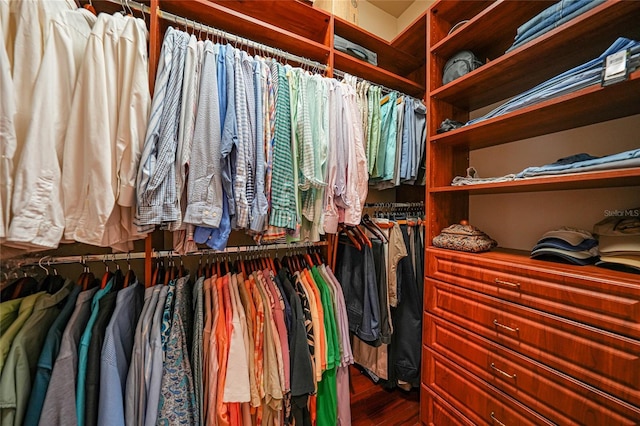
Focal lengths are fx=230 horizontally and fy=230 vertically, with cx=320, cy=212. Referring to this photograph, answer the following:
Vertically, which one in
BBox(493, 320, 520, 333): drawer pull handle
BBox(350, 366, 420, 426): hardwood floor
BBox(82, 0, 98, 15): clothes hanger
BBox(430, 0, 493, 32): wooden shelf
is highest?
BBox(430, 0, 493, 32): wooden shelf

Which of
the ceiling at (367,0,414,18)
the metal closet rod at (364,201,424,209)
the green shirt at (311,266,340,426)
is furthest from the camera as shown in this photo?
the ceiling at (367,0,414,18)

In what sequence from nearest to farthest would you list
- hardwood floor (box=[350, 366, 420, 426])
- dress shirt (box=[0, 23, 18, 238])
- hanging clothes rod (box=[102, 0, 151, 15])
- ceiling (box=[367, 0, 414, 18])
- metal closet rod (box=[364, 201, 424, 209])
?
dress shirt (box=[0, 23, 18, 238])
hanging clothes rod (box=[102, 0, 151, 15])
hardwood floor (box=[350, 366, 420, 426])
metal closet rod (box=[364, 201, 424, 209])
ceiling (box=[367, 0, 414, 18])

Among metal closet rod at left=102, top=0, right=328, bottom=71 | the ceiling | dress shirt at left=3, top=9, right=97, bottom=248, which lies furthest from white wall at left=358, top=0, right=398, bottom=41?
dress shirt at left=3, top=9, right=97, bottom=248

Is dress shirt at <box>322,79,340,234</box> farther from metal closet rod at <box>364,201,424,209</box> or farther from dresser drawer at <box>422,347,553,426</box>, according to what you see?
dresser drawer at <box>422,347,553,426</box>

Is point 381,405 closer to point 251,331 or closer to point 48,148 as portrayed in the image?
point 251,331

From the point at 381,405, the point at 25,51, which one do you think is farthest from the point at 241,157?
the point at 381,405

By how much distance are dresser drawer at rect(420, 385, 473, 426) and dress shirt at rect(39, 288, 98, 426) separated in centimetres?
142

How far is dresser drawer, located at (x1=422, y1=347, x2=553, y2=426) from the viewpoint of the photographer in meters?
0.87

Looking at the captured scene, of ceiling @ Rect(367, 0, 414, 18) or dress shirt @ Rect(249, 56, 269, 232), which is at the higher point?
ceiling @ Rect(367, 0, 414, 18)

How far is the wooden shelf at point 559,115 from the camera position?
77 centimetres

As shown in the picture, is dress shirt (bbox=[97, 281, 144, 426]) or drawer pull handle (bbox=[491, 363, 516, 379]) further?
drawer pull handle (bbox=[491, 363, 516, 379])

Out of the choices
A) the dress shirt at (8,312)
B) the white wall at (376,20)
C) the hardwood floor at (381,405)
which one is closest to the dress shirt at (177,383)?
the dress shirt at (8,312)

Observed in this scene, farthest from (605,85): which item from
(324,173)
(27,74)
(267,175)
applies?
(27,74)

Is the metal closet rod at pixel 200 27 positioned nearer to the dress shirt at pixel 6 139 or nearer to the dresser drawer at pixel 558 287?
the dress shirt at pixel 6 139
